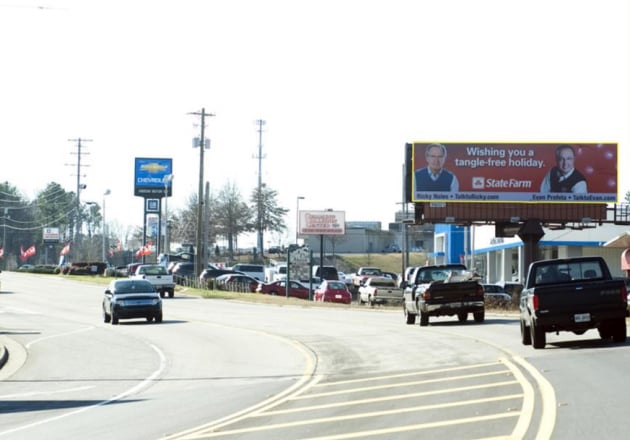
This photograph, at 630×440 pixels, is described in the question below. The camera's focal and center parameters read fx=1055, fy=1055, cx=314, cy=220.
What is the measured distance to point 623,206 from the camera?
5934 cm

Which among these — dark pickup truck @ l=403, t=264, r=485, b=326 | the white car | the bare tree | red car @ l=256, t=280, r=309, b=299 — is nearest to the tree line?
the bare tree

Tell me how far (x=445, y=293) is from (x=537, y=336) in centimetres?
904

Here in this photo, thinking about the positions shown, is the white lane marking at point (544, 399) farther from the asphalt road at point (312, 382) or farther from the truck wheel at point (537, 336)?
the truck wheel at point (537, 336)

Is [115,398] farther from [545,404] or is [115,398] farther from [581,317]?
[581,317]

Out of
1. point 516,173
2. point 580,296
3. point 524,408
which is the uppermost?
point 516,173

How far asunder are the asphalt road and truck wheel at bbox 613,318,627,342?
1.52 ft

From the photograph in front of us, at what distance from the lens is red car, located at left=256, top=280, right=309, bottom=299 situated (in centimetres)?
6047

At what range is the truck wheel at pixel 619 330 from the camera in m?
22.0

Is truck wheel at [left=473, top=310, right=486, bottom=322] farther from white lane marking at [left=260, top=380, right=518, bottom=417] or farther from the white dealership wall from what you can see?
the white dealership wall

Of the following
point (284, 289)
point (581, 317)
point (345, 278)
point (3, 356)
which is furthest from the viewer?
point (345, 278)

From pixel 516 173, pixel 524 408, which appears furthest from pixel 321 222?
pixel 524 408

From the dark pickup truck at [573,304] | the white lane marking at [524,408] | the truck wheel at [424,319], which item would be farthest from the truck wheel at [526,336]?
the truck wheel at [424,319]

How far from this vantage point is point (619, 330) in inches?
876

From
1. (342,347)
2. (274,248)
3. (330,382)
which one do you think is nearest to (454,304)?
(342,347)
